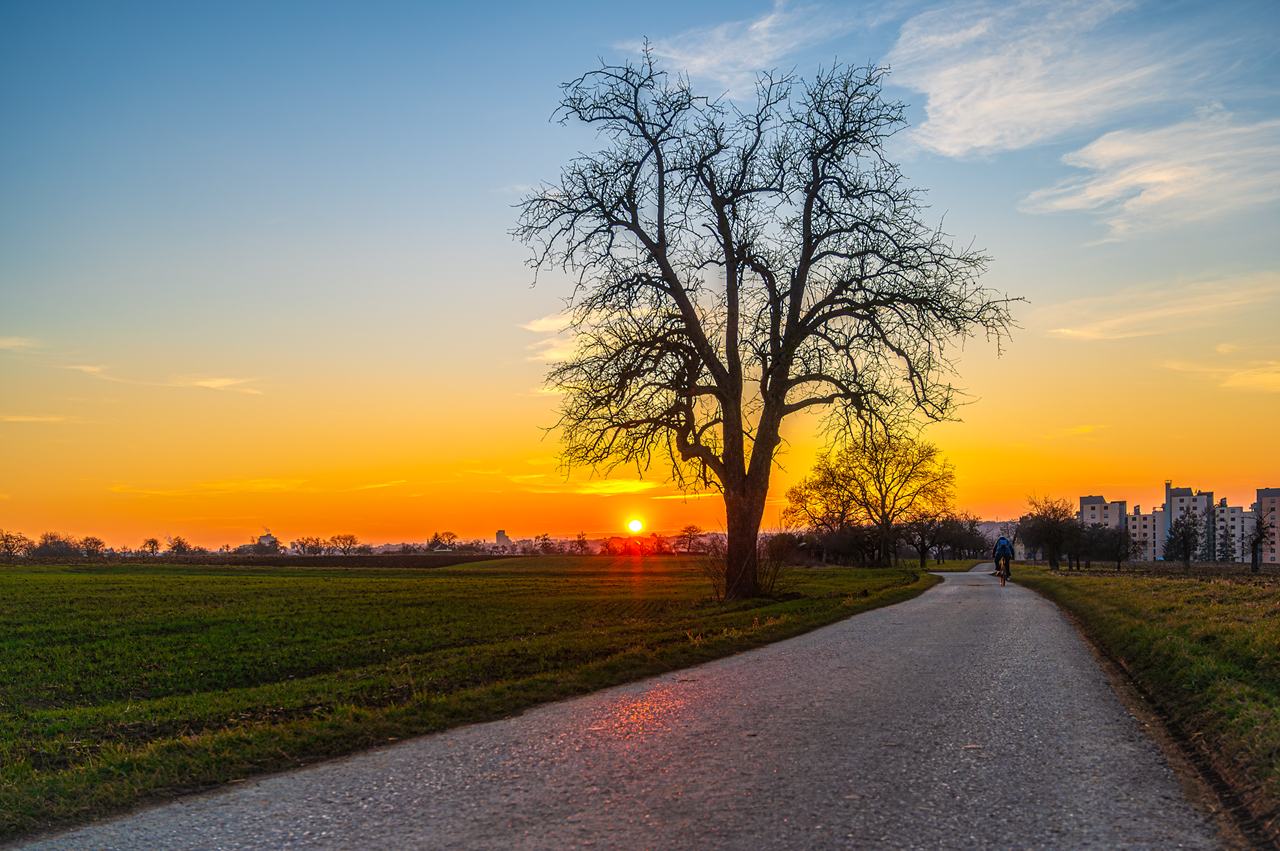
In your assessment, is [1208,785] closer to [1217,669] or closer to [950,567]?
[1217,669]

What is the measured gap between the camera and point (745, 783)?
18.2ft

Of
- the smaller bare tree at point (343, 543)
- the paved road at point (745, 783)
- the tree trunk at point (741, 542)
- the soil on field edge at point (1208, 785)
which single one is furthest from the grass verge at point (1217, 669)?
the smaller bare tree at point (343, 543)

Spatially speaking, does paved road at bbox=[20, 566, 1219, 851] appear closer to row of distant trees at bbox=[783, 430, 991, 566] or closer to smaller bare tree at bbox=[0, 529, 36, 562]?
row of distant trees at bbox=[783, 430, 991, 566]

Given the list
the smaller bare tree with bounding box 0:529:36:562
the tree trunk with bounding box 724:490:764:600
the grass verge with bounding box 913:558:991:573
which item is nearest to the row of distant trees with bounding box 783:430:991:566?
the grass verge with bounding box 913:558:991:573

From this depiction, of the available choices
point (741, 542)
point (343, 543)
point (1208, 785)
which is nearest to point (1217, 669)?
point (1208, 785)

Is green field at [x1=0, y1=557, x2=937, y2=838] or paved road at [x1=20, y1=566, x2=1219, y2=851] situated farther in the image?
green field at [x1=0, y1=557, x2=937, y2=838]

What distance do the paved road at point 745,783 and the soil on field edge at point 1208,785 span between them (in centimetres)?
12

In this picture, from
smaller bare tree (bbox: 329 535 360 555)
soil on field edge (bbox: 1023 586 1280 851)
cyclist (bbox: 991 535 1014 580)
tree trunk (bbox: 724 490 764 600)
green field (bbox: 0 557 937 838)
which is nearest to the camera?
soil on field edge (bbox: 1023 586 1280 851)

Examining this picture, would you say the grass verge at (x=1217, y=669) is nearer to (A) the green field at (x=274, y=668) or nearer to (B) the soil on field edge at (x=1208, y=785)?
(B) the soil on field edge at (x=1208, y=785)

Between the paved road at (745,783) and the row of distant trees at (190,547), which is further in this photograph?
the row of distant trees at (190,547)

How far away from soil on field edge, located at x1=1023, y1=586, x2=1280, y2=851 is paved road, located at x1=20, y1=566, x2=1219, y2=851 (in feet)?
0.41

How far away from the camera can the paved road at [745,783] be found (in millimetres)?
4656

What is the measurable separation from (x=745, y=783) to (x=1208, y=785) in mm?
3301

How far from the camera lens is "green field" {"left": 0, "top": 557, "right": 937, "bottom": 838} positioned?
6.57m
